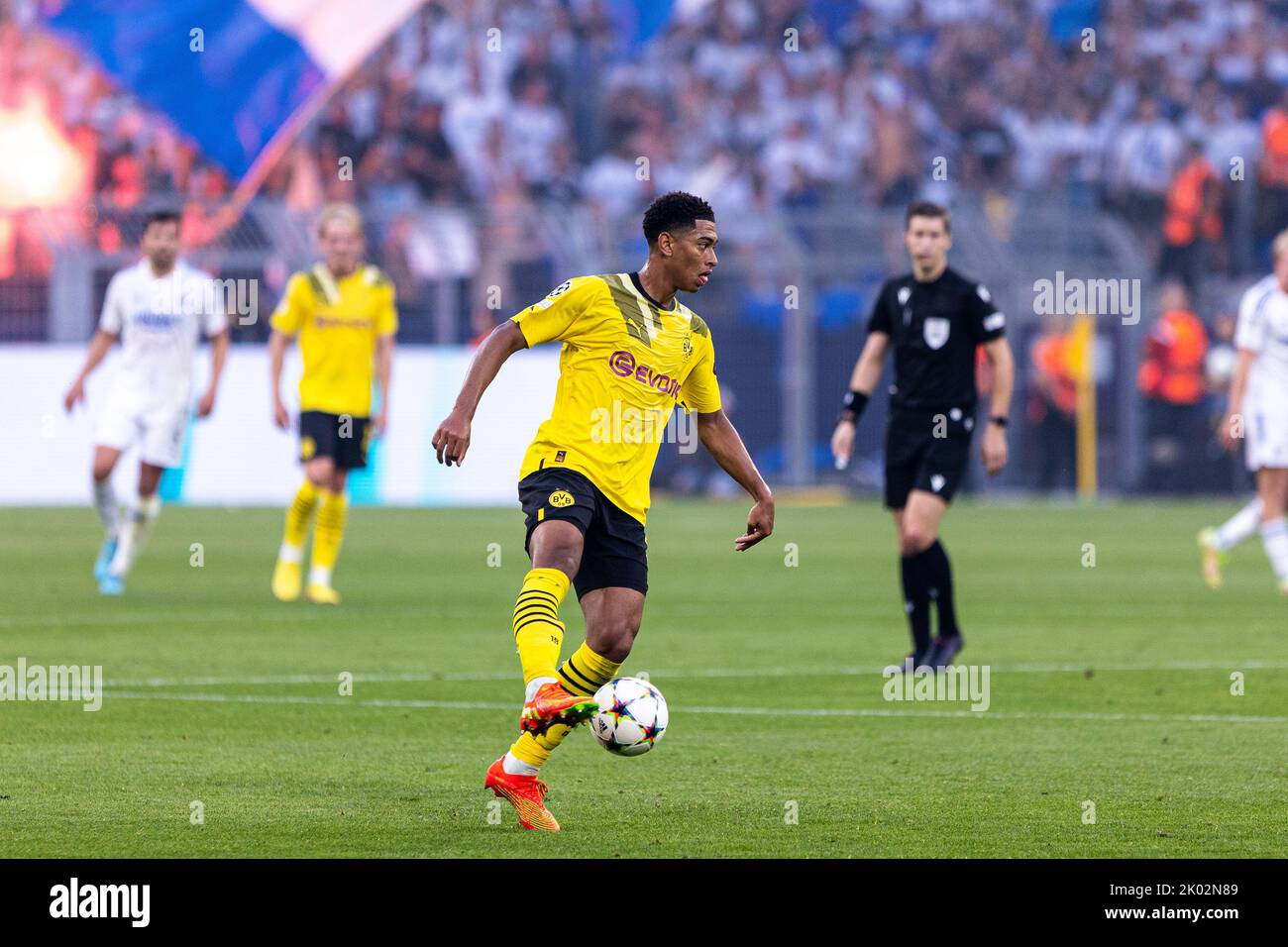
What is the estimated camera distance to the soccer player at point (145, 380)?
14.5m

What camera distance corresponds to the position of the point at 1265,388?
14258mm

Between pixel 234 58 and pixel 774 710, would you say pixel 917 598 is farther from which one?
pixel 234 58

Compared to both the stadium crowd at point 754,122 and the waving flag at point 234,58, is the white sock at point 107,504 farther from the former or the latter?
the stadium crowd at point 754,122

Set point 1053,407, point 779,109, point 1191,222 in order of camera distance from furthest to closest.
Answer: point 779,109, point 1191,222, point 1053,407

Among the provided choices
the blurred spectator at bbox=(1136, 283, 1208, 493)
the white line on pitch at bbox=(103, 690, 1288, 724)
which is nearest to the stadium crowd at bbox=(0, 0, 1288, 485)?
the blurred spectator at bbox=(1136, 283, 1208, 493)

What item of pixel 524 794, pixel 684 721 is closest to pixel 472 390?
pixel 524 794

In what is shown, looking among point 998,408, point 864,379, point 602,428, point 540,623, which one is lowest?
point 540,623

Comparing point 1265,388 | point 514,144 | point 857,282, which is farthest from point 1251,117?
point 1265,388

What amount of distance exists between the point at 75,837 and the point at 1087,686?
5.39 metres

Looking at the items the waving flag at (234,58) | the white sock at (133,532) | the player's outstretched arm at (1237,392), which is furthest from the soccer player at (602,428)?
the waving flag at (234,58)

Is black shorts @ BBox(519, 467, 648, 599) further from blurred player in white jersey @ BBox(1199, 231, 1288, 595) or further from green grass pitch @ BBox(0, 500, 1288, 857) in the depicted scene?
blurred player in white jersey @ BBox(1199, 231, 1288, 595)

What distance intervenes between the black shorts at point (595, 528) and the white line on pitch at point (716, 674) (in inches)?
134

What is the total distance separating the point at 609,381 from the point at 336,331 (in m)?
7.22

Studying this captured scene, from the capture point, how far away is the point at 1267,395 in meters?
14.2
